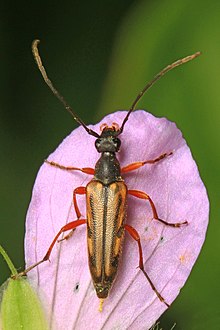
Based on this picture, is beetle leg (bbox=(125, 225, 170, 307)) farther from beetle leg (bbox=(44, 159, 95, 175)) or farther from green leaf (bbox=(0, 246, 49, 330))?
green leaf (bbox=(0, 246, 49, 330))

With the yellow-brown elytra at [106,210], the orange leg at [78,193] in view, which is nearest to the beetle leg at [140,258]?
the yellow-brown elytra at [106,210]

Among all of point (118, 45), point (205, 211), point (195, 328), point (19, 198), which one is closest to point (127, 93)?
point (118, 45)

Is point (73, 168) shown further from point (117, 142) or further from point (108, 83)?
point (108, 83)

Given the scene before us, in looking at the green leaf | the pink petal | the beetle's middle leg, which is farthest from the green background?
the green leaf

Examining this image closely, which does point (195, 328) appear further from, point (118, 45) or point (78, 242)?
point (118, 45)

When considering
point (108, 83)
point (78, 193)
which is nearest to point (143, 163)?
point (78, 193)
